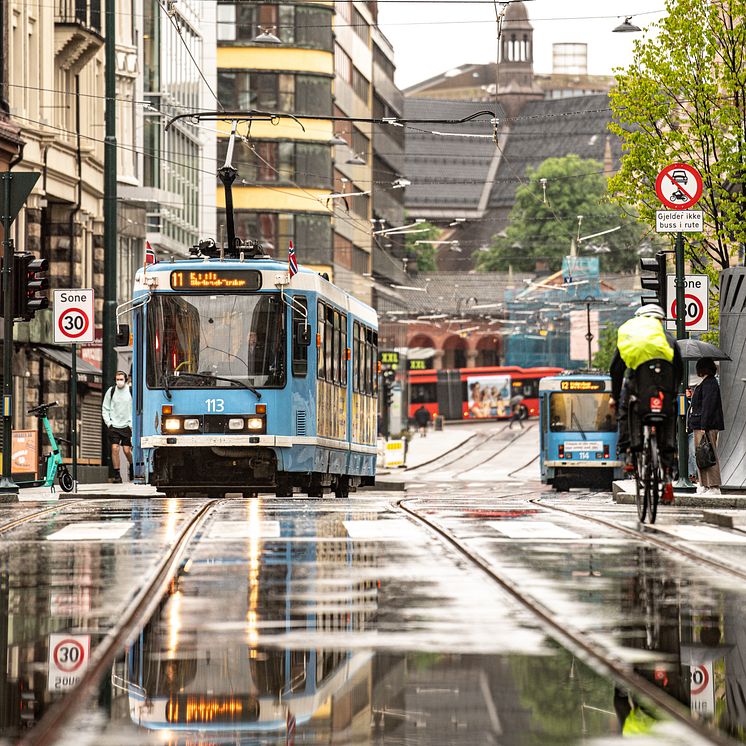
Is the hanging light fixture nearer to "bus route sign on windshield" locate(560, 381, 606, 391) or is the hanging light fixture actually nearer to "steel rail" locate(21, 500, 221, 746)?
"bus route sign on windshield" locate(560, 381, 606, 391)

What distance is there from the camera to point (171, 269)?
26.1 metres

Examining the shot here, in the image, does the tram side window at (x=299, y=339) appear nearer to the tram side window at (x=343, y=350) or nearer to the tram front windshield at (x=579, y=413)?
the tram side window at (x=343, y=350)

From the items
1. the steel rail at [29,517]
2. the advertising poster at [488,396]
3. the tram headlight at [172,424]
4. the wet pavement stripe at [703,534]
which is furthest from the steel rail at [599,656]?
the advertising poster at [488,396]

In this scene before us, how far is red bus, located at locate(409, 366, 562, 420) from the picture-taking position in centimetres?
10825

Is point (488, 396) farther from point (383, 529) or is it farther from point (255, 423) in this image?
point (383, 529)

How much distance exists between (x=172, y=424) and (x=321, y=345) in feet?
8.79

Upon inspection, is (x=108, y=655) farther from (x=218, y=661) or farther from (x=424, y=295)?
(x=424, y=295)

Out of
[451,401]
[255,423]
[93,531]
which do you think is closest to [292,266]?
[255,423]

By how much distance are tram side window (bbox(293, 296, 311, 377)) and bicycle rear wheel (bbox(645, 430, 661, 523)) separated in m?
10.2

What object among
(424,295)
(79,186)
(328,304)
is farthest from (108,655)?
(424,295)

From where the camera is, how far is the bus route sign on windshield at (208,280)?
26.0 meters

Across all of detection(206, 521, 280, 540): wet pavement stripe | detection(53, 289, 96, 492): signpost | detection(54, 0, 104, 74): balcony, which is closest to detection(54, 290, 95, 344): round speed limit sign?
detection(53, 289, 96, 492): signpost

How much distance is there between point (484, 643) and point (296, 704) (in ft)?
5.55

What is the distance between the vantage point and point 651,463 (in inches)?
641
